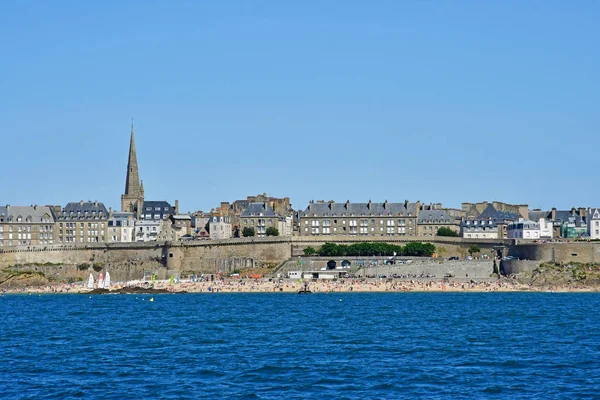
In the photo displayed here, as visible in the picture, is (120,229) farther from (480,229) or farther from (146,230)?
(480,229)

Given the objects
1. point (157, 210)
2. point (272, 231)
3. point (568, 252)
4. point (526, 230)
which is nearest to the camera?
point (568, 252)

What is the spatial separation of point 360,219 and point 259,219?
11924 millimetres

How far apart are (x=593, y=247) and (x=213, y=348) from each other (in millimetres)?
62202

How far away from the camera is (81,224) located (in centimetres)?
12838

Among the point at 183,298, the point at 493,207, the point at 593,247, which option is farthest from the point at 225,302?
the point at 493,207

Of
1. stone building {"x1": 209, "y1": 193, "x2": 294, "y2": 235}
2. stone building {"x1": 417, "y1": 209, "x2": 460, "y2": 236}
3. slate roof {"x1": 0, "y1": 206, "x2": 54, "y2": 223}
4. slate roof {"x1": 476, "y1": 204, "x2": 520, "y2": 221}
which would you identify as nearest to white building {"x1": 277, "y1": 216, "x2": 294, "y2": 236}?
stone building {"x1": 209, "y1": 193, "x2": 294, "y2": 235}

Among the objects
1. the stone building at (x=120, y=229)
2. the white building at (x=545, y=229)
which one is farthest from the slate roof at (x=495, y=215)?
the stone building at (x=120, y=229)

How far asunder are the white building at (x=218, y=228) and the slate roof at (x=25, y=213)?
18.8 meters

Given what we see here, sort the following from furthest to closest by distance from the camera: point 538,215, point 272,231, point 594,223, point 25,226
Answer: point 538,215 < point 25,226 < point 594,223 < point 272,231

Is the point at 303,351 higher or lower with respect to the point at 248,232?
lower

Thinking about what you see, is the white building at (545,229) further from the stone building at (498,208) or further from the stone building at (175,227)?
the stone building at (175,227)

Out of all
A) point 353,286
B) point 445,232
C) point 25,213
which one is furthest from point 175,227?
point 353,286

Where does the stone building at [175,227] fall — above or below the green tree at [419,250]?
above

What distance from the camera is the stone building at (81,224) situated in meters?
128
